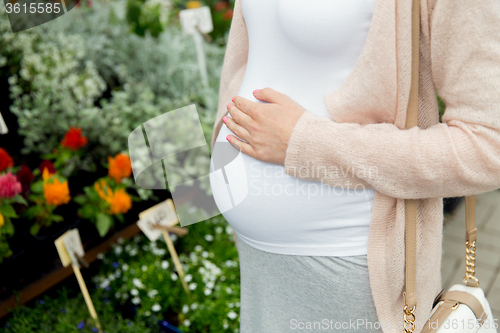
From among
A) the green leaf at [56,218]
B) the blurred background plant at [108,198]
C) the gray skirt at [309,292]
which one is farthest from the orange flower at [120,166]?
the gray skirt at [309,292]

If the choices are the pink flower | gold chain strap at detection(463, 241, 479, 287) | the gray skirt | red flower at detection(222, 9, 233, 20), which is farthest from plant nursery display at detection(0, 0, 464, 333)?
gold chain strap at detection(463, 241, 479, 287)

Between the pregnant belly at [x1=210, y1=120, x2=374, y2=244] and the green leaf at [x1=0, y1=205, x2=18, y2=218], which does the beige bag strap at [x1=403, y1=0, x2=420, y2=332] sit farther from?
the green leaf at [x1=0, y1=205, x2=18, y2=218]

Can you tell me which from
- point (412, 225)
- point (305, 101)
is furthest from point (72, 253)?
point (412, 225)

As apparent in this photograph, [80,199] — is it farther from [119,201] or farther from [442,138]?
[442,138]

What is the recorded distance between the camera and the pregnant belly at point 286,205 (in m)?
0.88

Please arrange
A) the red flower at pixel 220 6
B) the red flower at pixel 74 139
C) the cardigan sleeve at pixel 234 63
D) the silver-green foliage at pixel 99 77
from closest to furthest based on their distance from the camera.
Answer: the cardigan sleeve at pixel 234 63 → the red flower at pixel 74 139 → the silver-green foliage at pixel 99 77 → the red flower at pixel 220 6

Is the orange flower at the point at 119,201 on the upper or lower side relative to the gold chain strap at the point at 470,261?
lower

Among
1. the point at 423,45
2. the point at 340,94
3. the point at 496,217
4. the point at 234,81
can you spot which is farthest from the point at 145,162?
the point at 496,217

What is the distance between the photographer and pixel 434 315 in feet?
3.32

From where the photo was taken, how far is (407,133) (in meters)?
0.78

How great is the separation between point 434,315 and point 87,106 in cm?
222

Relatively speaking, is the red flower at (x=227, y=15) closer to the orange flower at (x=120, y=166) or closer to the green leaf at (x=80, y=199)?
the orange flower at (x=120, y=166)

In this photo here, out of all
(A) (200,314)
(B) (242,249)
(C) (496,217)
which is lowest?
(C) (496,217)

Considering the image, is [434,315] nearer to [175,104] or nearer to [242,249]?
[242,249]
